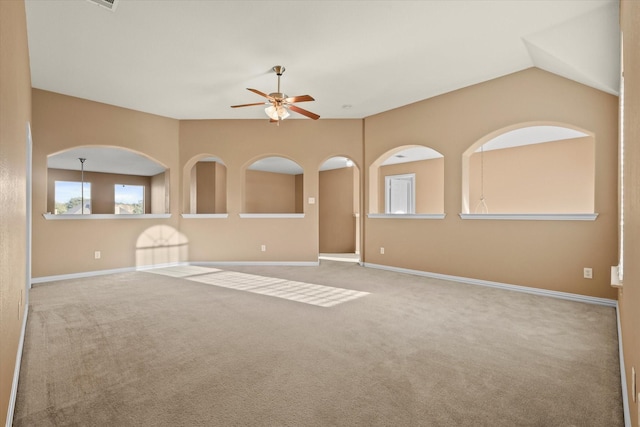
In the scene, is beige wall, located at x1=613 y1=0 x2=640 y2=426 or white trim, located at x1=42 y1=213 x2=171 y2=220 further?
white trim, located at x1=42 y1=213 x2=171 y2=220

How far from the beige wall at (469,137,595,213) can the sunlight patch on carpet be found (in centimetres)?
543

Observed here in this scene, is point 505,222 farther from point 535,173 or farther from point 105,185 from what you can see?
point 105,185

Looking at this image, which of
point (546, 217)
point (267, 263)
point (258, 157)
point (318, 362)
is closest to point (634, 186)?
point (318, 362)

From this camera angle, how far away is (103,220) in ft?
17.8

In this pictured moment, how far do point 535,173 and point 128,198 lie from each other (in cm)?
1373

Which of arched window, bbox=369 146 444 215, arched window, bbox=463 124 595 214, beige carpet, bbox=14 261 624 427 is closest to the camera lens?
beige carpet, bbox=14 261 624 427

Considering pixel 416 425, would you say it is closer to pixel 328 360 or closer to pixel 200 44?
pixel 328 360

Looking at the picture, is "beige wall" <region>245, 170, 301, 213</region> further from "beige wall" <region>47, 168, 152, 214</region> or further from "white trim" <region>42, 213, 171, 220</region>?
"beige wall" <region>47, 168, 152, 214</region>

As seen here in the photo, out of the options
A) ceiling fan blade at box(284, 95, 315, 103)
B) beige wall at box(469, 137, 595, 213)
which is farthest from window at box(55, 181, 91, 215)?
beige wall at box(469, 137, 595, 213)

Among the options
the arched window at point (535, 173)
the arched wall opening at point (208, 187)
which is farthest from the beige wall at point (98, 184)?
the arched window at point (535, 173)

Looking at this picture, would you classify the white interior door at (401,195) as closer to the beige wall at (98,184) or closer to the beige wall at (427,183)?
the beige wall at (427,183)

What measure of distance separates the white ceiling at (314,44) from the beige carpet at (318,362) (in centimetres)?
282

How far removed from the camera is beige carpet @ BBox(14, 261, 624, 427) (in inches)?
63.3

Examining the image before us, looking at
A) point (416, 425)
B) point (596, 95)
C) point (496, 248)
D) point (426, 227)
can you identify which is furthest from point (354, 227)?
point (416, 425)
